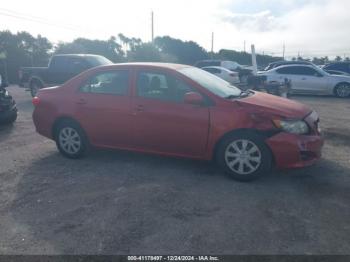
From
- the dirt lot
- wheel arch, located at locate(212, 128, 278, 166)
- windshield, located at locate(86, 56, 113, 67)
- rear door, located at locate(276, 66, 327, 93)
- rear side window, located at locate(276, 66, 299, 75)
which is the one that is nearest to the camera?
the dirt lot

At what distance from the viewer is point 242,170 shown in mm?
4984

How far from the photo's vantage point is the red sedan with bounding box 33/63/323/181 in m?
A: 4.85

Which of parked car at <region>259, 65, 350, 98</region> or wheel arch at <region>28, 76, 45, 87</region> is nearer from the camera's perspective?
wheel arch at <region>28, 76, 45, 87</region>

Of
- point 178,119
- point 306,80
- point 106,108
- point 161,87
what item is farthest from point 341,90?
point 106,108

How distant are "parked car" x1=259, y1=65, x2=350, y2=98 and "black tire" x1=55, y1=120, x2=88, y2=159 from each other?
38.4 ft

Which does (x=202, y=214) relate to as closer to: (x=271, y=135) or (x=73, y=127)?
(x=271, y=135)

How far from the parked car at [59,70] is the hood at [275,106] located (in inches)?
380

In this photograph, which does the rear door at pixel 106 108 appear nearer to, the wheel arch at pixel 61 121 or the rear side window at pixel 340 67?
the wheel arch at pixel 61 121

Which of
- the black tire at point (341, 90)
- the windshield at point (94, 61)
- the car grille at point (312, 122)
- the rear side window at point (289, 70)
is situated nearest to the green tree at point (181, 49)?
the rear side window at point (289, 70)

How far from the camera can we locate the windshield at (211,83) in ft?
17.4

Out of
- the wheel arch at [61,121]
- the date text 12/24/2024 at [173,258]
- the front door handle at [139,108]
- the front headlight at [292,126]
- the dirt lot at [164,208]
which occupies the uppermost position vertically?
the front door handle at [139,108]

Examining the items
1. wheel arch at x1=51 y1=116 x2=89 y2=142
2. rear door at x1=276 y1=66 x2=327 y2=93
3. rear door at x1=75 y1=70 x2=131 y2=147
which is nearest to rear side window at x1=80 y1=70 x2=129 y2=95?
rear door at x1=75 y1=70 x2=131 y2=147

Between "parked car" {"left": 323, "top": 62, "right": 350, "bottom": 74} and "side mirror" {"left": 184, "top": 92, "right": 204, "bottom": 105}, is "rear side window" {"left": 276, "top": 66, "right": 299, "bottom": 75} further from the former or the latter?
"side mirror" {"left": 184, "top": 92, "right": 204, "bottom": 105}

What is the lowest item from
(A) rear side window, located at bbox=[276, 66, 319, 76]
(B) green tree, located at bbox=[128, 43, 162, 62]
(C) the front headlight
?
(C) the front headlight
